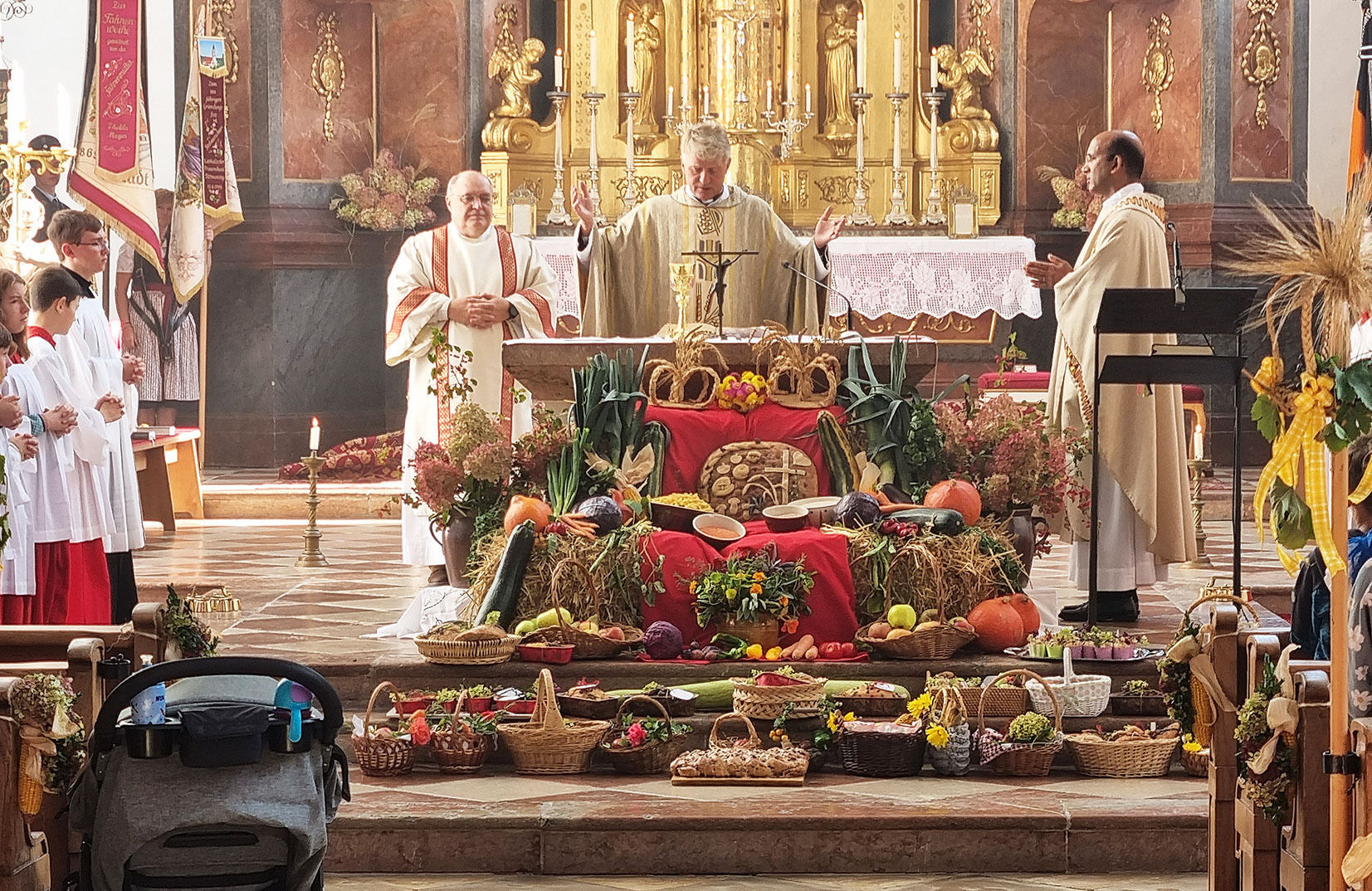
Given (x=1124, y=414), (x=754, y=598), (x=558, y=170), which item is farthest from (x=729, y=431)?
(x=558, y=170)

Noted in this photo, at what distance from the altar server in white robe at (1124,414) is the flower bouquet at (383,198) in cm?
707

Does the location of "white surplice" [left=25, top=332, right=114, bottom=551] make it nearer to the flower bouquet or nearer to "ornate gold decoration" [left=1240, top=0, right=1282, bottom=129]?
the flower bouquet

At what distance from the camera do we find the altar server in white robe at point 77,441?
276 inches

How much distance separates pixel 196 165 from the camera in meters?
12.4

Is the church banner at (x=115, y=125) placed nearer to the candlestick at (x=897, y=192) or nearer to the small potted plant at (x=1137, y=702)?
the small potted plant at (x=1137, y=702)

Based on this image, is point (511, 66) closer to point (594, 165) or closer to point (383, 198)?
point (383, 198)

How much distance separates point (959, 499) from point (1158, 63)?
27.1ft

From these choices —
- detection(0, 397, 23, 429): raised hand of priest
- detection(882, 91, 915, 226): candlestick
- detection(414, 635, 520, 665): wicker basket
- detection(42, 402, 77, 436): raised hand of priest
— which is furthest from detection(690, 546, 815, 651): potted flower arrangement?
detection(882, 91, 915, 226): candlestick

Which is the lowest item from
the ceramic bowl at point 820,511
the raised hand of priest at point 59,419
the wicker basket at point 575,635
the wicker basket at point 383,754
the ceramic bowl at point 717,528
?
the wicker basket at point 383,754

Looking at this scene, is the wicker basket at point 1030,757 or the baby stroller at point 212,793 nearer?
the baby stroller at point 212,793

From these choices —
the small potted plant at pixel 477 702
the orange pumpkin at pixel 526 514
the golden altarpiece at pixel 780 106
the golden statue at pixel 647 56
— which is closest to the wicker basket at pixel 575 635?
the orange pumpkin at pixel 526 514

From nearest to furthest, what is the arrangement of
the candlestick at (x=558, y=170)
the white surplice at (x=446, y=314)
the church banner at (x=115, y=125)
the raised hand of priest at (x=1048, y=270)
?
the raised hand of priest at (x=1048, y=270) → the church banner at (x=115, y=125) → the white surplice at (x=446, y=314) → the candlestick at (x=558, y=170)

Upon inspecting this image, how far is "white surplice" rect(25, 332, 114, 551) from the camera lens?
7020 mm

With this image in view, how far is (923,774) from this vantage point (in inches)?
244
